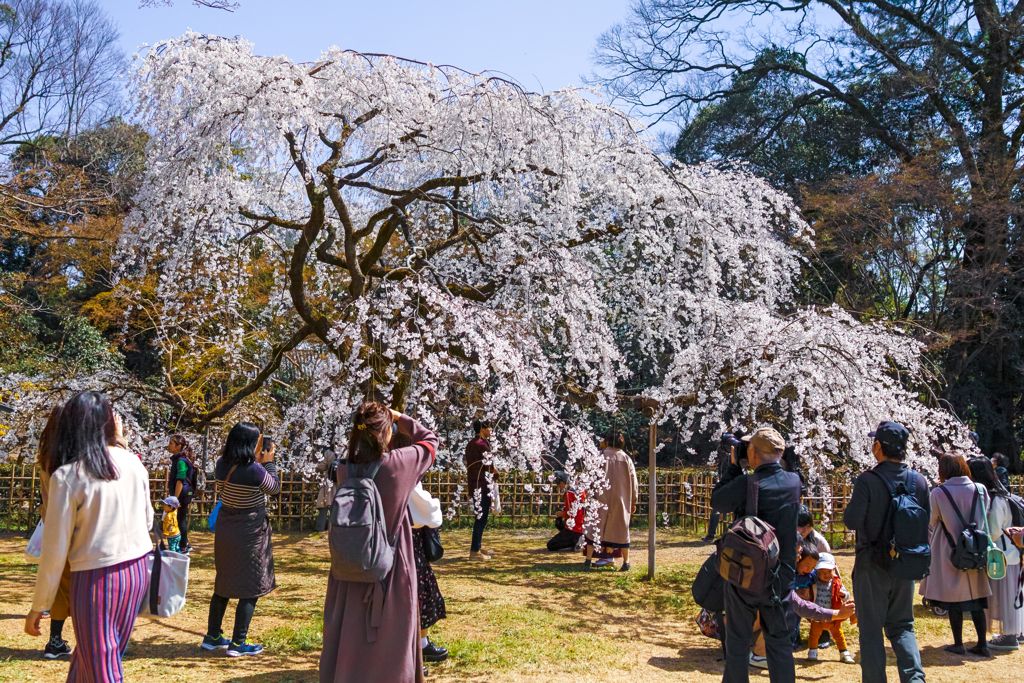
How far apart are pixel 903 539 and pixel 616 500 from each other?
13.5ft

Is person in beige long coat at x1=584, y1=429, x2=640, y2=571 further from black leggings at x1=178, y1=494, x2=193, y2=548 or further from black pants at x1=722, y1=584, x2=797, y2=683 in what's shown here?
black leggings at x1=178, y1=494, x2=193, y2=548

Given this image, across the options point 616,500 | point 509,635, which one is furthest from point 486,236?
point 509,635

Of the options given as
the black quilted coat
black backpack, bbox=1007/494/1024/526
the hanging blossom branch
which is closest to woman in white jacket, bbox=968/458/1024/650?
black backpack, bbox=1007/494/1024/526

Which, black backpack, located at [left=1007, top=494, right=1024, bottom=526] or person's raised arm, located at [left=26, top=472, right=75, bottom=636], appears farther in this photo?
black backpack, located at [left=1007, top=494, right=1024, bottom=526]

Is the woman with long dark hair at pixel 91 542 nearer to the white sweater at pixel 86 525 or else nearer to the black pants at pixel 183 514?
the white sweater at pixel 86 525

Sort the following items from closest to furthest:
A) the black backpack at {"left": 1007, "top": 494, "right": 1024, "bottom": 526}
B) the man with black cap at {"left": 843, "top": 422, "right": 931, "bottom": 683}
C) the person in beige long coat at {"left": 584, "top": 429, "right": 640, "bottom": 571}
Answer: the man with black cap at {"left": 843, "top": 422, "right": 931, "bottom": 683} → the black backpack at {"left": 1007, "top": 494, "right": 1024, "bottom": 526} → the person in beige long coat at {"left": 584, "top": 429, "right": 640, "bottom": 571}

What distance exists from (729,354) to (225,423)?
631cm

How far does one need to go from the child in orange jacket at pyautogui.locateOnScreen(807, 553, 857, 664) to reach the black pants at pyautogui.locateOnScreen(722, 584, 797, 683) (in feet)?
4.12

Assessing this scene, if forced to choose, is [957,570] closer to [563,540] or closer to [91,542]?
[563,540]

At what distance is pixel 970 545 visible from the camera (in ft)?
14.8

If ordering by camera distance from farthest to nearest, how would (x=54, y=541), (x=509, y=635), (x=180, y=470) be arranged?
(x=180, y=470), (x=509, y=635), (x=54, y=541)

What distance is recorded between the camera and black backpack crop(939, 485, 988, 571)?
4516 mm

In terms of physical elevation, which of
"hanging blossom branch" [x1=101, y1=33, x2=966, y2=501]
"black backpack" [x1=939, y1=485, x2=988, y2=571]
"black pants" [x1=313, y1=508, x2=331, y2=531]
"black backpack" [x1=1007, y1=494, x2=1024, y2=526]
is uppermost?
"hanging blossom branch" [x1=101, y1=33, x2=966, y2=501]

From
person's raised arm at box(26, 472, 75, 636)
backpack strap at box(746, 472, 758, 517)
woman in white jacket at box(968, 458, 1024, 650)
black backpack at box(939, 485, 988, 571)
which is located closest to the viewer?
person's raised arm at box(26, 472, 75, 636)
